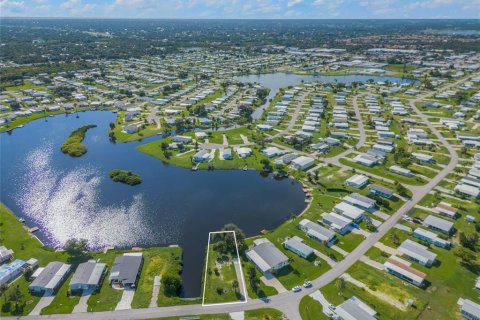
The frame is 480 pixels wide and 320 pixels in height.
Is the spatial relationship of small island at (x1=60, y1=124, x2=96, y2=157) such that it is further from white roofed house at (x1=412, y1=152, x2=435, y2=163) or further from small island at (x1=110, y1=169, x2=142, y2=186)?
white roofed house at (x1=412, y1=152, x2=435, y2=163)

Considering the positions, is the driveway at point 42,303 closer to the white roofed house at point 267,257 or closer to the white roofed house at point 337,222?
the white roofed house at point 267,257

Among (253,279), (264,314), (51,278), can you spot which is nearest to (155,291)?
(253,279)

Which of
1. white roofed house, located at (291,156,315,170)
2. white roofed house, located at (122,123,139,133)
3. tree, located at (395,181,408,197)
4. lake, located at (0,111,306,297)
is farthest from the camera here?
→ white roofed house, located at (122,123,139,133)

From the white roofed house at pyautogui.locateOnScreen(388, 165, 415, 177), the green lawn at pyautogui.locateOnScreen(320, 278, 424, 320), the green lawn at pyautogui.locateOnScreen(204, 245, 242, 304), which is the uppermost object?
the white roofed house at pyautogui.locateOnScreen(388, 165, 415, 177)

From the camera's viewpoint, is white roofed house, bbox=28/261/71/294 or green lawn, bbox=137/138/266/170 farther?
green lawn, bbox=137/138/266/170

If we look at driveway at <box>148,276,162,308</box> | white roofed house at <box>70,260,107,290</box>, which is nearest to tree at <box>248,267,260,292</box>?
driveway at <box>148,276,162,308</box>

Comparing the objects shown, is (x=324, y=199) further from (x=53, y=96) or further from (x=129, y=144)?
(x=53, y=96)
